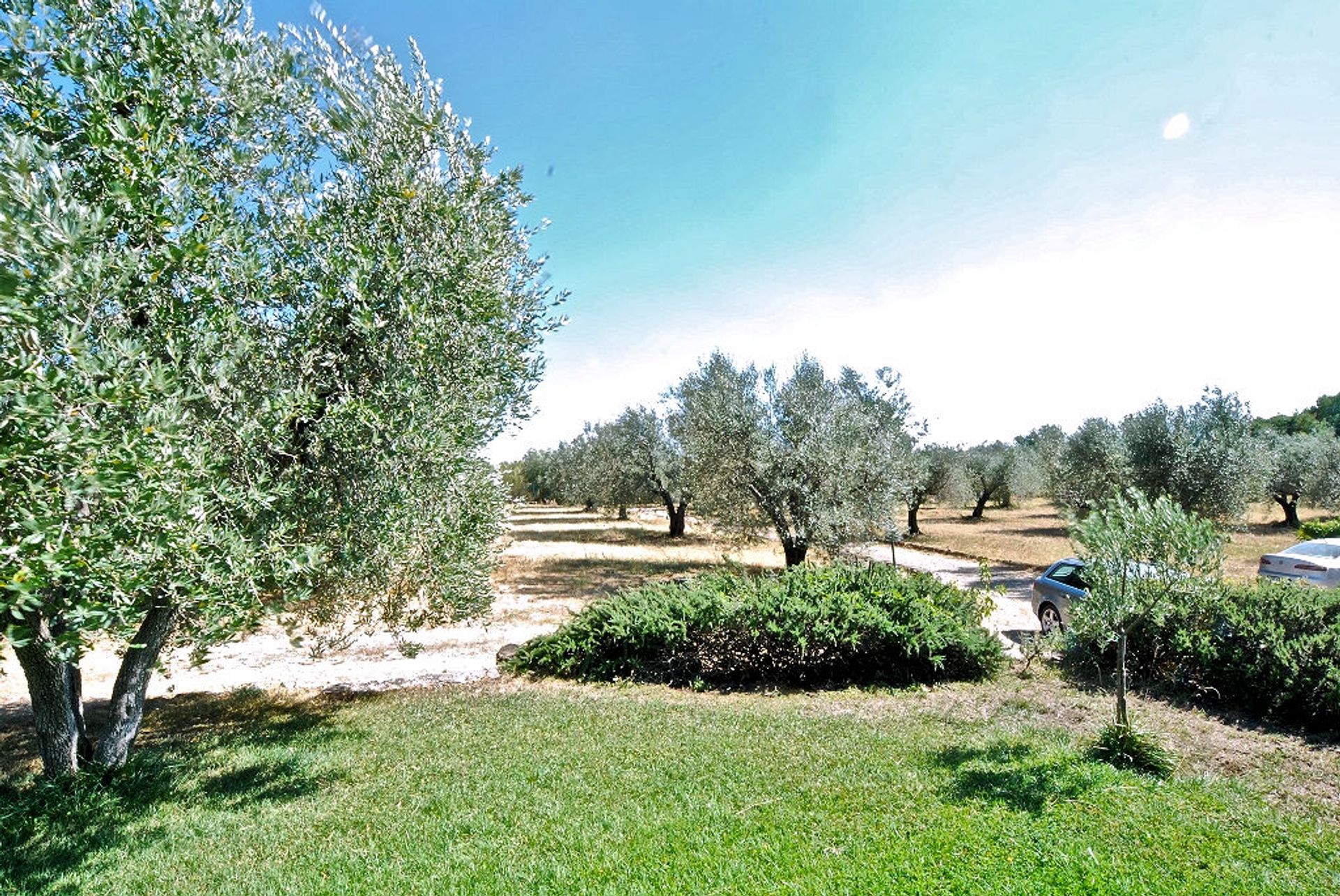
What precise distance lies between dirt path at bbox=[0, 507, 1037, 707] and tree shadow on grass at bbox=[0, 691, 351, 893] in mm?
923

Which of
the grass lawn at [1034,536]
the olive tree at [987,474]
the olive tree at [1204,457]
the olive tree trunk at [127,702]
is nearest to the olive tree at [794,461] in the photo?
the grass lawn at [1034,536]

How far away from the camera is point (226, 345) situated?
5633mm

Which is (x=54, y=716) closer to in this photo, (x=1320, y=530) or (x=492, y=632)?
(x=492, y=632)

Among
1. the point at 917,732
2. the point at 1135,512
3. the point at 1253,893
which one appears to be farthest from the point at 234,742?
the point at 1135,512

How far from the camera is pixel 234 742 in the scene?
855 cm

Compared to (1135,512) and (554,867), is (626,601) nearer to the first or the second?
(554,867)

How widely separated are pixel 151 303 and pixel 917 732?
32.5 feet

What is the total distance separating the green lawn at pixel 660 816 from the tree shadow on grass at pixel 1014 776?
36 millimetres

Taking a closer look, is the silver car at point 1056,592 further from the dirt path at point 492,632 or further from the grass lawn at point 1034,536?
the grass lawn at point 1034,536

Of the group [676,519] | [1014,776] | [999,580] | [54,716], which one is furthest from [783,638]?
[676,519]

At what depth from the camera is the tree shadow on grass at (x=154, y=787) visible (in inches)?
216

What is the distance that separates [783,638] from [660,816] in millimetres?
5597

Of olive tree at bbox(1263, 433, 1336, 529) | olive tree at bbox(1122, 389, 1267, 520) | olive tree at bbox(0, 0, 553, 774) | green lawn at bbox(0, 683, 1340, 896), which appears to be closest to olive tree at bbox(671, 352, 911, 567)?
olive tree at bbox(1122, 389, 1267, 520)

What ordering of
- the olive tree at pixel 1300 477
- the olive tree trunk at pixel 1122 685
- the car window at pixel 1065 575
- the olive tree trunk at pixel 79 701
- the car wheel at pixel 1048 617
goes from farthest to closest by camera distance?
the olive tree at pixel 1300 477 < the car wheel at pixel 1048 617 < the car window at pixel 1065 575 < the olive tree trunk at pixel 1122 685 < the olive tree trunk at pixel 79 701
